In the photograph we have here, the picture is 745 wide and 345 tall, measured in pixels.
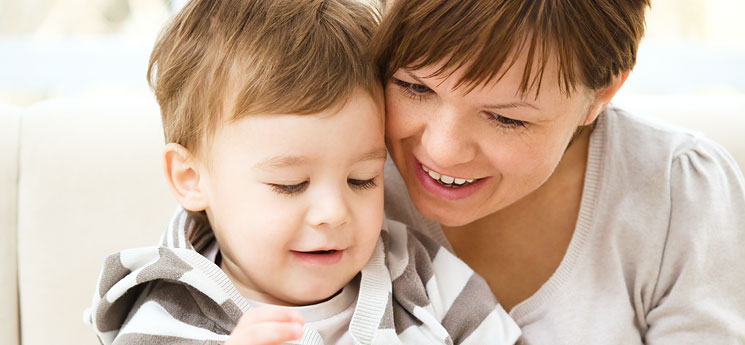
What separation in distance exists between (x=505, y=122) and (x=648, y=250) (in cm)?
47

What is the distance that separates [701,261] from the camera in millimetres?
1473

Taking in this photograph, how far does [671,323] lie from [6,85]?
2321mm

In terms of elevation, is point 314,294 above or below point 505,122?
below

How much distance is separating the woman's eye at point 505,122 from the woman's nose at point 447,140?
5 cm

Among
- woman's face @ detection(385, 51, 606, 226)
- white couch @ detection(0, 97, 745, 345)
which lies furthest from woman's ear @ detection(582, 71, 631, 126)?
white couch @ detection(0, 97, 745, 345)

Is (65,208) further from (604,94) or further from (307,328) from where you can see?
(604,94)

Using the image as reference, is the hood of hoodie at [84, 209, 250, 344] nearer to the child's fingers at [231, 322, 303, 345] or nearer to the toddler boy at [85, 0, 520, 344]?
the toddler boy at [85, 0, 520, 344]

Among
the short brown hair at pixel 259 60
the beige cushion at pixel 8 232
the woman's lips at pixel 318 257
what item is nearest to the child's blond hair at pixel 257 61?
the short brown hair at pixel 259 60

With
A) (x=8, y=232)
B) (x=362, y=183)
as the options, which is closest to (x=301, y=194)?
(x=362, y=183)

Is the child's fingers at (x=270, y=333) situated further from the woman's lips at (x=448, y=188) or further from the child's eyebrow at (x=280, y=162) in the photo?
the woman's lips at (x=448, y=188)

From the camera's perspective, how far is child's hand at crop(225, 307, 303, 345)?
1.04m

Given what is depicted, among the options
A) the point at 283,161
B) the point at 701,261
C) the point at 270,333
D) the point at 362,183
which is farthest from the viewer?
the point at 701,261

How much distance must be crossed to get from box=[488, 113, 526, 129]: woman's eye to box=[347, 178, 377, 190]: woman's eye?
0.23 meters

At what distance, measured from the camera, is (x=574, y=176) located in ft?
5.30
